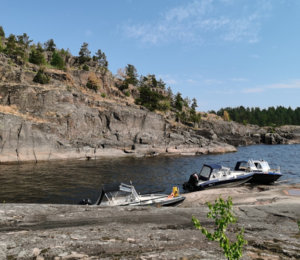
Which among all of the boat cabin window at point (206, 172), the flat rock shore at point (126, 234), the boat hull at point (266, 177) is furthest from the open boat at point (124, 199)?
the boat hull at point (266, 177)

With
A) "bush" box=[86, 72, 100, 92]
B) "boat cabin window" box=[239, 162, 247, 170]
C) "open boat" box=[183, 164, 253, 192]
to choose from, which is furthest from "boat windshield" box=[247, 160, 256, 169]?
"bush" box=[86, 72, 100, 92]

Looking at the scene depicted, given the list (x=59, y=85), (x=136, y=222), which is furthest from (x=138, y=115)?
(x=136, y=222)

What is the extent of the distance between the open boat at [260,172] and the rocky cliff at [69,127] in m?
27.6

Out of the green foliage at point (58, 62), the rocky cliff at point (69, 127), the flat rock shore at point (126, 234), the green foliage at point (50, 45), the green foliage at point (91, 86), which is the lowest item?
the flat rock shore at point (126, 234)

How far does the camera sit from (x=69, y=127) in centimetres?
4728

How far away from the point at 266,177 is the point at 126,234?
2449 cm

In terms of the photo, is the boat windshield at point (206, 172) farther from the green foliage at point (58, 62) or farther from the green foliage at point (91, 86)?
the green foliage at point (58, 62)

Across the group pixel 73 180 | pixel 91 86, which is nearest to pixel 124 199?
pixel 73 180

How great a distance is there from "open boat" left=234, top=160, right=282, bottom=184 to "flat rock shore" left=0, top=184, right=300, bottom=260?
1633 cm

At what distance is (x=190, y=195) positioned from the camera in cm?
2002

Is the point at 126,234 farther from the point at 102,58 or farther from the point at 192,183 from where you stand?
the point at 102,58

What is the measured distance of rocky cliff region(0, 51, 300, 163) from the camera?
38550 millimetres

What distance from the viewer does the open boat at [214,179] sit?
22.6 m

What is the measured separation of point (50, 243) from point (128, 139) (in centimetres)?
4934
